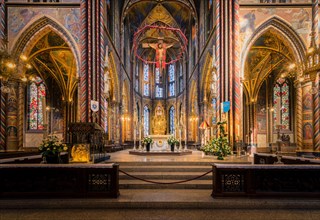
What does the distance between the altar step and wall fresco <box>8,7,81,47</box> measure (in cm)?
1024

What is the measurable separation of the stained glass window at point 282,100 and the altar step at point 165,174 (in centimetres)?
1843

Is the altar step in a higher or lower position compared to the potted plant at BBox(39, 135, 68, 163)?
lower

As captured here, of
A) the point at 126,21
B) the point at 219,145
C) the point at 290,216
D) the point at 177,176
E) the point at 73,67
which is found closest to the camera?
the point at 290,216

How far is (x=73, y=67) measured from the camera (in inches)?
981

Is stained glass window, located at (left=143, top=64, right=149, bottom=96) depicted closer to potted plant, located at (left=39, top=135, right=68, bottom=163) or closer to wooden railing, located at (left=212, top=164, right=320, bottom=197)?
potted plant, located at (left=39, top=135, right=68, bottom=163)

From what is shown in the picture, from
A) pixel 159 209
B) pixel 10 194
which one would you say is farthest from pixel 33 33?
pixel 159 209

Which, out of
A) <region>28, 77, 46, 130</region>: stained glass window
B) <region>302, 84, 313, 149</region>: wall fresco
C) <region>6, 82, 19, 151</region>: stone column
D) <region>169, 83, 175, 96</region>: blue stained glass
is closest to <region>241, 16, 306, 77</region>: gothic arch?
<region>302, 84, 313, 149</region>: wall fresco

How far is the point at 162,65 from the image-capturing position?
76.6 ft

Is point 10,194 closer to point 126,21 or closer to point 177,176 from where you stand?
point 177,176

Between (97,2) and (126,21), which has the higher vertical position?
(126,21)

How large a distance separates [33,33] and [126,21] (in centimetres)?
1530

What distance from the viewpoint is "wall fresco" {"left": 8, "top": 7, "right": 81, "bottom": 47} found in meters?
16.4

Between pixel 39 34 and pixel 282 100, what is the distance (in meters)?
22.4

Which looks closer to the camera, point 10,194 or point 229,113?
point 10,194
